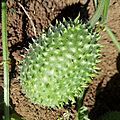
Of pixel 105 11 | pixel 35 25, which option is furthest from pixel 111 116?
pixel 105 11

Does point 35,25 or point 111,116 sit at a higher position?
point 35,25

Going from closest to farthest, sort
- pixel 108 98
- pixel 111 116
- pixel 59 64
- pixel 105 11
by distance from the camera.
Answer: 1. pixel 59 64
2. pixel 105 11
3. pixel 111 116
4. pixel 108 98

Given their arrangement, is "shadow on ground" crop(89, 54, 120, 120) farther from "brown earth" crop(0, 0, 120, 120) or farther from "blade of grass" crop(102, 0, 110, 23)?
"blade of grass" crop(102, 0, 110, 23)

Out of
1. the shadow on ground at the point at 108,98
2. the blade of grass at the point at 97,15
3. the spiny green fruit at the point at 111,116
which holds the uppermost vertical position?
the blade of grass at the point at 97,15

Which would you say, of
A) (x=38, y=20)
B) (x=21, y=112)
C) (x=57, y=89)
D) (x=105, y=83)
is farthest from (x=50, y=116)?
(x=57, y=89)

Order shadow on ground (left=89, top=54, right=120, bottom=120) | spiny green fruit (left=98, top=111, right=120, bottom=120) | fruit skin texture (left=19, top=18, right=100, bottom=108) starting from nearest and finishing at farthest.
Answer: fruit skin texture (left=19, top=18, right=100, bottom=108) < spiny green fruit (left=98, top=111, right=120, bottom=120) < shadow on ground (left=89, top=54, right=120, bottom=120)

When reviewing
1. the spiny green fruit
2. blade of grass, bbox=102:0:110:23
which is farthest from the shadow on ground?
blade of grass, bbox=102:0:110:23

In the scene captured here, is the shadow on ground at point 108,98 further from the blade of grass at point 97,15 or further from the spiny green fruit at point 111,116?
the blade of grass at point 97,15

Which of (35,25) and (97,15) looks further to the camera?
(35,25)

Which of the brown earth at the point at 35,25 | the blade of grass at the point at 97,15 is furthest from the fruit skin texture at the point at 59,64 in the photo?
the brown earth at the point at 35,25

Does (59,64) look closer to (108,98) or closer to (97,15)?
(97,15)
